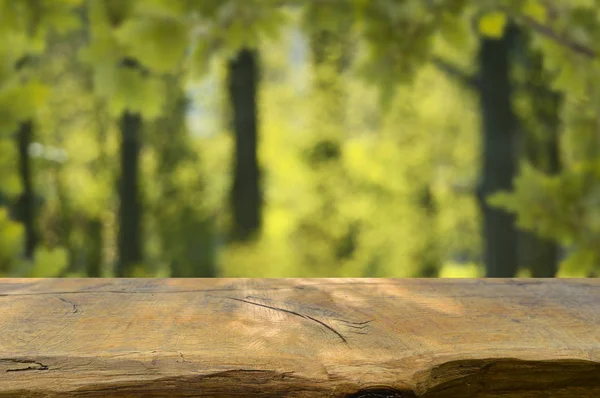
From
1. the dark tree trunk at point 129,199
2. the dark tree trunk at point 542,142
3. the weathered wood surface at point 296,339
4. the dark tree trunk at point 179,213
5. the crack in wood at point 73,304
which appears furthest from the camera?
the dark tree trunk at point 129,199

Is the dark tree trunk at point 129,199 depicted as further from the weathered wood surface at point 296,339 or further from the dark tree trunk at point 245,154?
the weathered wood surface at point 296,339

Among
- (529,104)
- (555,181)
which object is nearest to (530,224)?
(555,181)

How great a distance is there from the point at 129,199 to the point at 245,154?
234 cm

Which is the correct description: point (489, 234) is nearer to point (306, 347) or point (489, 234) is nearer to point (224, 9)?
point (224, 9)

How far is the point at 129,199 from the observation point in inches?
392

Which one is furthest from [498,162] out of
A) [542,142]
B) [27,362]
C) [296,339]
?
[27,362]

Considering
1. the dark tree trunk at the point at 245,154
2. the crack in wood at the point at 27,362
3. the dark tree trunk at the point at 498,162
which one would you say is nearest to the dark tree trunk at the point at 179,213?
→ the dark tree trunk at the point at 245,154

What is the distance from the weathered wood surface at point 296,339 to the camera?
2.56ft

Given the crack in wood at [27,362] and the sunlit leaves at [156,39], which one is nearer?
the crack in wood at [27,362]

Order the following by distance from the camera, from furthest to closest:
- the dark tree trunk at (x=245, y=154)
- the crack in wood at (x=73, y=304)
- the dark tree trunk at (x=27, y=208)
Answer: the dark tree trunk at (x=245, y=154) → the dark tree trunk at (x=27, y=208) → the crack in wood at (x=73, y=304)

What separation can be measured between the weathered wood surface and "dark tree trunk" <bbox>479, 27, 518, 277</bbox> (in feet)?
20.6

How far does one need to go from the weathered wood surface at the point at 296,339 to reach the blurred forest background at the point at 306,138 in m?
1.51

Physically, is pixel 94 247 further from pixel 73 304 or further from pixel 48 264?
pixel 73 304

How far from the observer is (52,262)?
8.66ft
